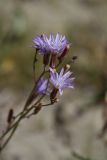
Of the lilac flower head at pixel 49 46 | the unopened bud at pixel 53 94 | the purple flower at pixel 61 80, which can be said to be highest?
the lilac flower head at pixel 49 46

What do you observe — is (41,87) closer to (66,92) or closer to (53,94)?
(53,94)

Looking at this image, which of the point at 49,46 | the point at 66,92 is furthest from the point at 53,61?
the point at 66,92

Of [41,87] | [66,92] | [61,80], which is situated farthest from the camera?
[66,92]

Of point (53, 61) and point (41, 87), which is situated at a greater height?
point (53, 61)

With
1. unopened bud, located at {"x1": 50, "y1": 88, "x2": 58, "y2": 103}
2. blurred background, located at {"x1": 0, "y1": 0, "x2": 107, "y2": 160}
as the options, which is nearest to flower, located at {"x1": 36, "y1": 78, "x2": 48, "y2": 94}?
unopened bud, located at {"x1": 50, "y1": 88, "x2": 58, "y2": 103}

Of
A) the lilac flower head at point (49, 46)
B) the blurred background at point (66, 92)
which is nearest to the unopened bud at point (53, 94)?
the lilac flower head at point (49, 46)

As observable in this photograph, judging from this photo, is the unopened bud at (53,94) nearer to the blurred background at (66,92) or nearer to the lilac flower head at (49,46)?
the lilac flower head at (49,46)

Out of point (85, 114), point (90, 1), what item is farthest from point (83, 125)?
point (90, 1)
